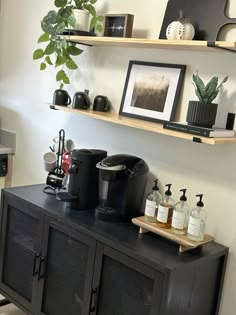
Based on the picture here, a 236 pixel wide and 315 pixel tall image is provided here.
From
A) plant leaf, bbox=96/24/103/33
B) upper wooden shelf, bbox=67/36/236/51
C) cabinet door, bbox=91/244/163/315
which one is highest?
plant leaf, bbox=96/24/103/33

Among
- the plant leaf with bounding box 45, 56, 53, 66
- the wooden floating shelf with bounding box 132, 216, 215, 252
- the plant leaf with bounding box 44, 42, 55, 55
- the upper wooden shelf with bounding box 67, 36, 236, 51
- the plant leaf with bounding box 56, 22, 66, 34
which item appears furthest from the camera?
the plant leaf with bounding box 45, 56, 53, 66

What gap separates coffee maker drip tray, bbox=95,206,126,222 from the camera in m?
2.38

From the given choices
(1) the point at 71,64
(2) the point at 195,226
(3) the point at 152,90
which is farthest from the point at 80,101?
(2) the point at 195,226

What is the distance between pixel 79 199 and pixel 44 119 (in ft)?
3.14

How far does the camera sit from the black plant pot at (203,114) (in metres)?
2.08

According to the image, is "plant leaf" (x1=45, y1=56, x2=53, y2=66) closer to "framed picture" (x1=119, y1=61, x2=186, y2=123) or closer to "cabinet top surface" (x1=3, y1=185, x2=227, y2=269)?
"framed picture" (x1=119, y1=61, x2=186, y2=123)

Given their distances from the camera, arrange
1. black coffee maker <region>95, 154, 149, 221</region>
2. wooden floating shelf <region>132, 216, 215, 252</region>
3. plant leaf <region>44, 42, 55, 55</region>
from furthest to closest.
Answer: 1. plant leaf <region>44, 42, 55, 55</region>
2. black coffee maker <region>95, 154, 149, 221</region>
3. wooden floating shelf <region>132, 216, 215, 252</region>

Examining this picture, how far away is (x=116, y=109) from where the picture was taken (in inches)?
108

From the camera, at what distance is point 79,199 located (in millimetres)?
2521

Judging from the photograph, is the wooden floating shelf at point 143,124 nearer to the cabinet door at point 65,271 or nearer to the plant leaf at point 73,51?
the plant leaf at point 73,51

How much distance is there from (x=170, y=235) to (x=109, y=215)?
1.36 feet

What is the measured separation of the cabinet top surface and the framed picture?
644 millimetres

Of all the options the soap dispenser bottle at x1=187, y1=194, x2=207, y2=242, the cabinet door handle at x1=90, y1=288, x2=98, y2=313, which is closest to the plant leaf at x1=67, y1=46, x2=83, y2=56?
the soap dispenser bottle at x1=187, y1=194, x2=207, y2=242

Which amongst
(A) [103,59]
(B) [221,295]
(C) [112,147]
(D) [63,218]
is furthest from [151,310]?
(A) [103,59]
